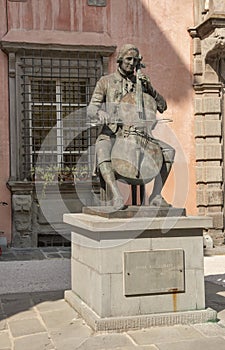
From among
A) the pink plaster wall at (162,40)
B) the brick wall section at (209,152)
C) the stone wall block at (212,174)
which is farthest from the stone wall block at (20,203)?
the stone wall block at (212,174)

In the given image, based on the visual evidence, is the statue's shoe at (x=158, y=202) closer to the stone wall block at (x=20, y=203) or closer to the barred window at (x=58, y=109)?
the stone wall block at (x=20, y=203)

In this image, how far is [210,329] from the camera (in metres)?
4.62

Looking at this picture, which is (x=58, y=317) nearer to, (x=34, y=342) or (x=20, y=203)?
(x=34, y=342)

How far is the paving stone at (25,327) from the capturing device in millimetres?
4627

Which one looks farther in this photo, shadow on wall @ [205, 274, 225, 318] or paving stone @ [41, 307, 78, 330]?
shadow on wall @ [205, 274, 225, 318]

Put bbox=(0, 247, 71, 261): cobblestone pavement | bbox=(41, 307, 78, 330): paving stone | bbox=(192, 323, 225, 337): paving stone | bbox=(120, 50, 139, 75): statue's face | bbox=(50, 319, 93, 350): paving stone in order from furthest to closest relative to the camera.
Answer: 1. bbox=(0, 247, 71, 261): cobblestone pavement
2. bbox=(120, 50, 139, 75): statue's face
3. bbox=(41, 307, 78, 330): paving stone
4. bbox=(192, 323, 225, 337): paving stone
5. bbox=(50, 319, 93, 350): paving stone

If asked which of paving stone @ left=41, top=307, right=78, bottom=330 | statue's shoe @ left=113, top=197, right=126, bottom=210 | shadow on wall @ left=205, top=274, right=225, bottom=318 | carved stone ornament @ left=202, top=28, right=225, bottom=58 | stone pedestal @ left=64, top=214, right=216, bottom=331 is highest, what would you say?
carved stone ornament @ left=202, top=28, right=225, bottom=58

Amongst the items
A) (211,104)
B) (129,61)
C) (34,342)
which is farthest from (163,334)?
(211,104)

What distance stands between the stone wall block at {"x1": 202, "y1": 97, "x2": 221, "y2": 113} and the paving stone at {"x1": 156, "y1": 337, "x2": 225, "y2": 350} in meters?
6.99

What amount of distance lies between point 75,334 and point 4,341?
0.55 m

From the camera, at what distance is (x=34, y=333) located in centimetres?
459

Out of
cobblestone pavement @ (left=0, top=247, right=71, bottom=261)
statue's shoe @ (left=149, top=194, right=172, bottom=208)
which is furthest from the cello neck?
cobblestone pavement @ (left=0, top=247, right=71, bottom=261)

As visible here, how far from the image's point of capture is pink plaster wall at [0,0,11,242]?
1014 cm

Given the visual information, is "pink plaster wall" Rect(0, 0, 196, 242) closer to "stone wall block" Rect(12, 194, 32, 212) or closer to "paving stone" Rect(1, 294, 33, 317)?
"stone wall block" Rect(12, 194, 32, 212)
